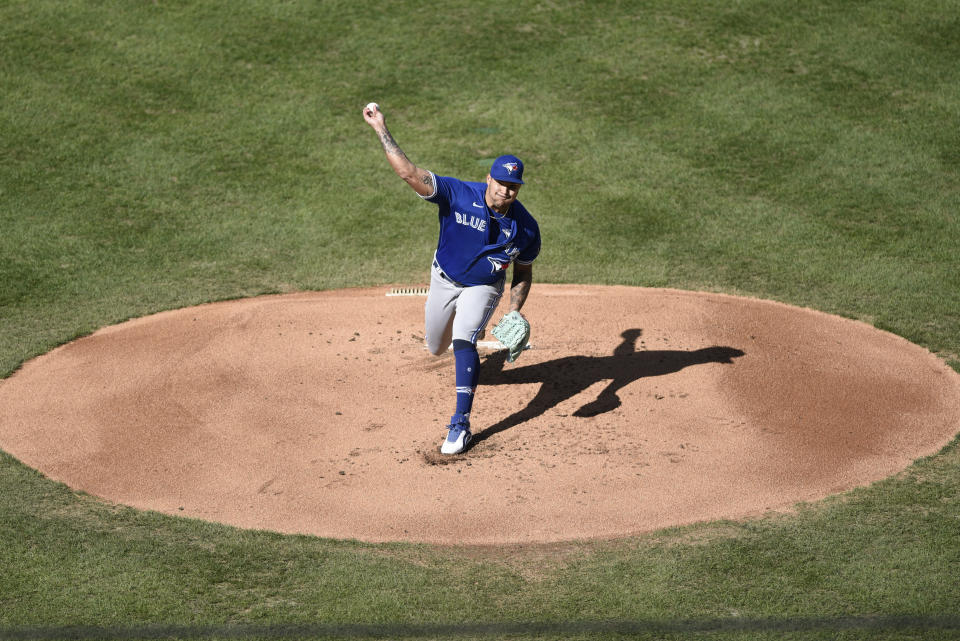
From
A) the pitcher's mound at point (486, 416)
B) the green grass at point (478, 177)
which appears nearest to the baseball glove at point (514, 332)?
the pitcher's mound at point (486, 416)

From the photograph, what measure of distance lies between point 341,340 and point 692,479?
3.56m

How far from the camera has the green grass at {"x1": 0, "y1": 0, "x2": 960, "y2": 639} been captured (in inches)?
229

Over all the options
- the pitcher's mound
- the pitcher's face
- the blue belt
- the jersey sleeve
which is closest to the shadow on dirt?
the pitcher's mound

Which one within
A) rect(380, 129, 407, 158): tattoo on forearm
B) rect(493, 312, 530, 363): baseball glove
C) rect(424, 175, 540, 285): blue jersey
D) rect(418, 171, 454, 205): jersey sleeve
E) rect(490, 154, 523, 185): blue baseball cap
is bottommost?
rect(493, 312, 530, 363): baseball glove

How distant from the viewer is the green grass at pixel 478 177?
5.80 meters

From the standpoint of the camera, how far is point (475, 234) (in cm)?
770

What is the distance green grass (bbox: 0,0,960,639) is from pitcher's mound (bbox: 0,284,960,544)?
13.5 inches

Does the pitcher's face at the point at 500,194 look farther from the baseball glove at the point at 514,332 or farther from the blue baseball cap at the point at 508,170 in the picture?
the baseball glove at the point at 514,332

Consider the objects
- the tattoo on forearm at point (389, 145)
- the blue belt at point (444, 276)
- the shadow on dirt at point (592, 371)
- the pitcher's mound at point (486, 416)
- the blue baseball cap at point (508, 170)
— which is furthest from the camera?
the shadow on dirt at point (592, 371)

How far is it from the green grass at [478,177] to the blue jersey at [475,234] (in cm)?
224

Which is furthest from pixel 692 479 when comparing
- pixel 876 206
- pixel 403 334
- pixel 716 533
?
pixel 876 206

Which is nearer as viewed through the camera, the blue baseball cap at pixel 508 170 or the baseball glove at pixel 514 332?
the blue baseball cap at pixel 508 170

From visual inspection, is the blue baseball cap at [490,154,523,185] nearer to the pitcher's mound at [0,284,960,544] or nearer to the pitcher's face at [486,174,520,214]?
the pitcher's face at [486,174,520,214]

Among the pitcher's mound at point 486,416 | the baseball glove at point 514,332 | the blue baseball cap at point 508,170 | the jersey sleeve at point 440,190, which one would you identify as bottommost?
the pitcher's mound at point 486,416
